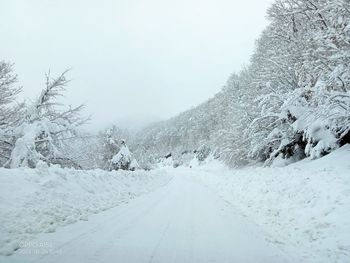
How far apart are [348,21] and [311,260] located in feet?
31.6

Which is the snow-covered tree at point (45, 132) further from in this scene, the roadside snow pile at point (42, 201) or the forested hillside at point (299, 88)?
the forested hillside at point (299, 88)

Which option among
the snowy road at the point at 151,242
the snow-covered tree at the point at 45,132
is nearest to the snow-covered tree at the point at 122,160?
the snow-covered tree at the point at 45,132

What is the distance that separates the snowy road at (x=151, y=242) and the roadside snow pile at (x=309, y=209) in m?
0.69

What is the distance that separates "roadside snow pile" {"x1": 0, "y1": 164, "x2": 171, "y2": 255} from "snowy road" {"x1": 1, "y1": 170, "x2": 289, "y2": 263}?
440 mm

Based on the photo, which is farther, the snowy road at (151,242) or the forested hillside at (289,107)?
the forested hillside at (289,107)

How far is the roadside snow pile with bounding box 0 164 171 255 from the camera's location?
6832mm

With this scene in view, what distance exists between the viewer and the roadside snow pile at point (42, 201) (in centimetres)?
683

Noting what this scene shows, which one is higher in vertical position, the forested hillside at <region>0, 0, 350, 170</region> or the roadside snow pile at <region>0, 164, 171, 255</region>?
the forested hillside at <region>0, 0, 350, 170</region>

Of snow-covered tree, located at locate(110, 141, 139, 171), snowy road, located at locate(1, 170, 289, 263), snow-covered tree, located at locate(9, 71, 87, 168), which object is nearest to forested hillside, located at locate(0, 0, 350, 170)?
snow-covered tree, located at locate(9, 71, 87, 168)

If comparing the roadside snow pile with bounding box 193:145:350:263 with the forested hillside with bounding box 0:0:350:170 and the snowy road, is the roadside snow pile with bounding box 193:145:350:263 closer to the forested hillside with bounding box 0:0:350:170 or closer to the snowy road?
the snowy road

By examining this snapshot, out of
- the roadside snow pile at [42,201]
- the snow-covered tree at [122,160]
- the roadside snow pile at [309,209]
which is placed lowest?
the roadside snow pile at [309,209]

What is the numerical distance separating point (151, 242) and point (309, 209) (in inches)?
194

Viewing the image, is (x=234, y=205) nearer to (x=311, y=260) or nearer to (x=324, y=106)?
(x=324, y=106)

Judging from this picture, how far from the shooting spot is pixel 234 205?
1334 cm
